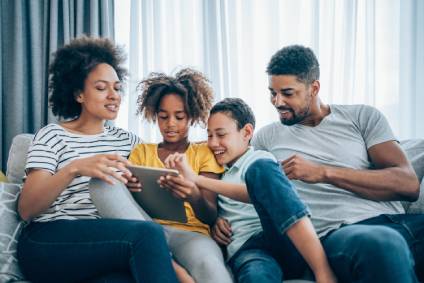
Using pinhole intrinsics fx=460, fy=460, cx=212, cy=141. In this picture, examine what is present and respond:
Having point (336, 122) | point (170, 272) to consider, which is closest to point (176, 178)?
point (170, 272)

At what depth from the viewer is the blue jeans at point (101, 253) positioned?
1.31 m

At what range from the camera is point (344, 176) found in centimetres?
169

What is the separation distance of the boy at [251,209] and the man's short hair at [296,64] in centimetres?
22

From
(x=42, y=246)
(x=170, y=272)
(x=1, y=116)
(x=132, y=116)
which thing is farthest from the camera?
(x=132, y=116)

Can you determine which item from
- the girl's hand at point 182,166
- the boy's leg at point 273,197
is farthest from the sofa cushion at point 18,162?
the boy's leg at point 273,197

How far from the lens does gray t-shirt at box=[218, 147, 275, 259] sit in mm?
1664

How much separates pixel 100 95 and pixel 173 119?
314 millimetres

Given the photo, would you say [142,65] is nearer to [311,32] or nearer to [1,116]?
[1,116]

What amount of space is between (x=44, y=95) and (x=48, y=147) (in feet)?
3.55

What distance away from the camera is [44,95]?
104 inches

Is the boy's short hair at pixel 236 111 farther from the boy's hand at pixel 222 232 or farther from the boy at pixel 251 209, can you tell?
the boy's hand at pixel 222 232

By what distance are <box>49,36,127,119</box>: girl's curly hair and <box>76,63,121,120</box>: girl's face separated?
0.10ft

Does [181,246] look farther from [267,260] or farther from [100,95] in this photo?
[100,95]

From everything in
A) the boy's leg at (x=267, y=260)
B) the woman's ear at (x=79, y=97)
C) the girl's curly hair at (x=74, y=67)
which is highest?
the girl's curly hair at (x=74, y=67)
